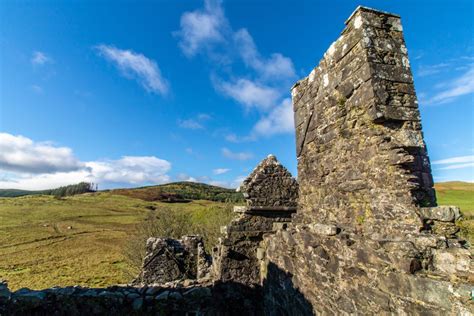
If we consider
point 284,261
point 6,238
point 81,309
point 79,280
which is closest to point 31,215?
point 6,238

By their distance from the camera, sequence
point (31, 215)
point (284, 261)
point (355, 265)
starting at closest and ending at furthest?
1. point (355, 265)
2. point (284, 261)
3. point (31, 215)

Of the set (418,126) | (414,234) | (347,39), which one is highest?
(347,39)

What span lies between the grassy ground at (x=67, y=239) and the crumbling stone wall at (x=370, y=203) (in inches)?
705

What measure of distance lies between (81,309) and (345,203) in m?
7.33

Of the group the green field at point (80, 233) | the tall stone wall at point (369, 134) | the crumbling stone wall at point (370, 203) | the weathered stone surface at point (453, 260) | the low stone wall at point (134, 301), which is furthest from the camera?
the green field at point (80, 233)

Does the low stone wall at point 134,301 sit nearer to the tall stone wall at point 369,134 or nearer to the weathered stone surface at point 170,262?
the weathered stone surface at point 170,262

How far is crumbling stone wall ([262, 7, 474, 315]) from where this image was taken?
2.69m

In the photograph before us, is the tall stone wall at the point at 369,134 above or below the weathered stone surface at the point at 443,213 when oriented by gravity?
above

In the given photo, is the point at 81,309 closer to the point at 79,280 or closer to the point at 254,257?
the point at 254,257

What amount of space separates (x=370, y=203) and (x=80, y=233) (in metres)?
61.2

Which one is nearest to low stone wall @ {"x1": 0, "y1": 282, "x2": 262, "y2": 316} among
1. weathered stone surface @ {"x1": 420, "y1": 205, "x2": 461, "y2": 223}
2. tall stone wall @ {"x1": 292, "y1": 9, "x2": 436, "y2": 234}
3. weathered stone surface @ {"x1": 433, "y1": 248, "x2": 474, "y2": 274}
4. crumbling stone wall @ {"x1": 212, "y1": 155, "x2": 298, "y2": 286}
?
crumbling stone wall @ {"x1": 212, "y1": 155, "x2": 298, "y2": 286}

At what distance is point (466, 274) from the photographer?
7.68 ft

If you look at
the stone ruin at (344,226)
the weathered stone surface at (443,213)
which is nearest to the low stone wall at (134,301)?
the stone ruin at (344,226)

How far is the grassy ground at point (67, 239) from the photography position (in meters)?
24.6
